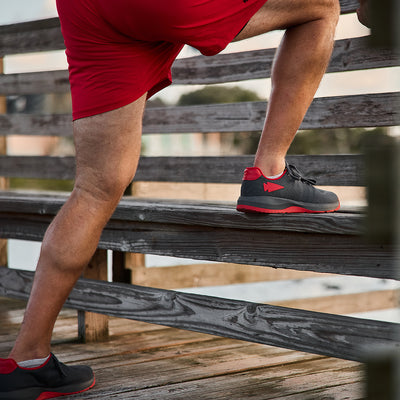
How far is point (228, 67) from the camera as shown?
298cm

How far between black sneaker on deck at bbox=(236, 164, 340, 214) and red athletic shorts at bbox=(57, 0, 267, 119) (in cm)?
37

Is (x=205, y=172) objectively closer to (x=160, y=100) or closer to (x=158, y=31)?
(x=160, y=100)

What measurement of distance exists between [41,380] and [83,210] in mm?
476

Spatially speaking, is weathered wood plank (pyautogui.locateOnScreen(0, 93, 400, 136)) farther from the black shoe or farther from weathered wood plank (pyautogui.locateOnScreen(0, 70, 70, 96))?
the black shoe

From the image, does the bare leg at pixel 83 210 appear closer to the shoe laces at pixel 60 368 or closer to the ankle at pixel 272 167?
the shoe laces at pixel 60 368

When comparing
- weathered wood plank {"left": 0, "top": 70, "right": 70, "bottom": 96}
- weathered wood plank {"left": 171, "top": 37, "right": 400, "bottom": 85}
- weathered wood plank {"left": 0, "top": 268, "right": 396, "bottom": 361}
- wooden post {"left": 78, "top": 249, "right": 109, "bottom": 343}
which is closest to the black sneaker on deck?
weathered wood plank {"left": 0, "top": 268, "right": 396, "bottom": 361}

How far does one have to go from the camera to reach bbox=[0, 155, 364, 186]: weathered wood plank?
8.54 ft

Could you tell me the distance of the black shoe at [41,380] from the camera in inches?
68.7

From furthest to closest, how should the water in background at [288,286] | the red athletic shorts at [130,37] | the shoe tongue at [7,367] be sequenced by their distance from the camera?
the water in background at [288,286]
the shoe tongue at [7,367]
the red athletic shorts at [130,37]

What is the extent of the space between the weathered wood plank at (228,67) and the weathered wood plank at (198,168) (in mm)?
347

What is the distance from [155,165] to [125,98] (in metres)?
1.60

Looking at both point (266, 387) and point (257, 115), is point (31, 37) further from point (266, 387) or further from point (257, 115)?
point (266, 387)

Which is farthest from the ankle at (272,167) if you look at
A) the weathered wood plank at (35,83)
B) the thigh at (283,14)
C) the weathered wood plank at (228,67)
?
the weathered wood plank at (35,83)

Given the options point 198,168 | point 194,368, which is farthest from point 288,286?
point 194,368
